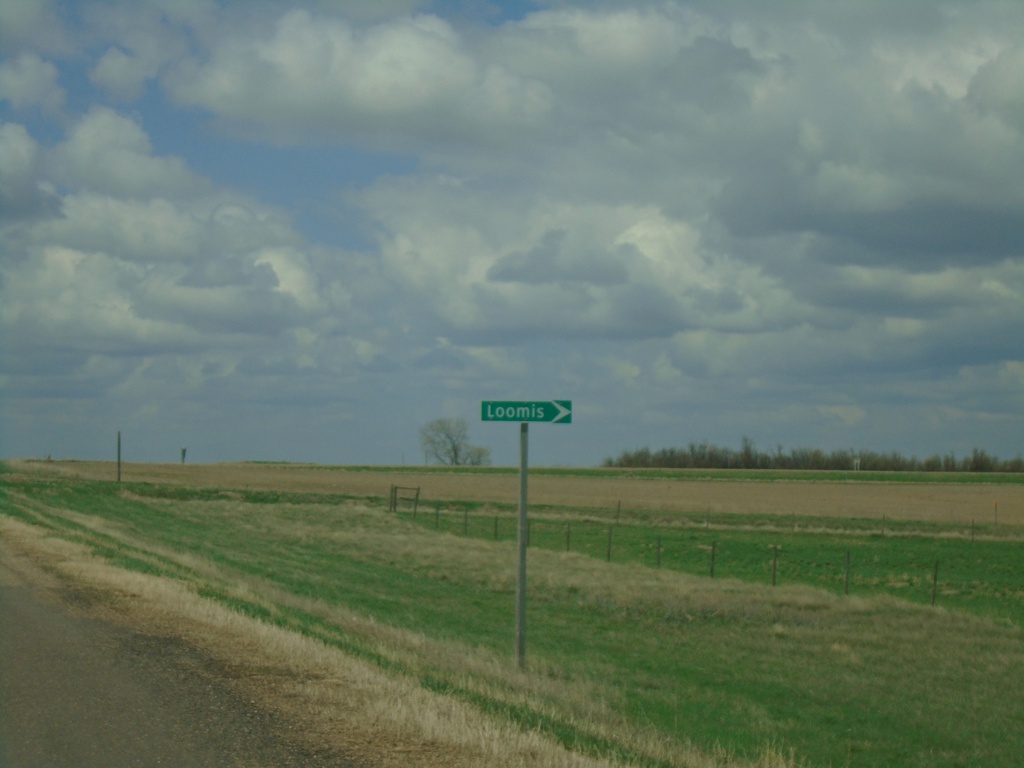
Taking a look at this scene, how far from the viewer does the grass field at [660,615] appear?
542 inches

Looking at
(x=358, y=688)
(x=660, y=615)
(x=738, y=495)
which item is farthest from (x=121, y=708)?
(x=738, y=495)

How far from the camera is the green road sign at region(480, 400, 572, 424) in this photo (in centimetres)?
1398

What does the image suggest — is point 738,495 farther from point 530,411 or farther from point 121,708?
point 121,708

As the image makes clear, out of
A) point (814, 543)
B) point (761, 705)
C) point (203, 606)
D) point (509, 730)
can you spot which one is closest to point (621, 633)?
point (761, 705)

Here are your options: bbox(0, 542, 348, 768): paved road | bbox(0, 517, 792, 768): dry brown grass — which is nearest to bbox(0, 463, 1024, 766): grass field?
bbox(0, 517, 792, 768): dry brown grass

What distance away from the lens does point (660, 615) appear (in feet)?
87.9

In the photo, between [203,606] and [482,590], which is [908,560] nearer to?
[482,590]

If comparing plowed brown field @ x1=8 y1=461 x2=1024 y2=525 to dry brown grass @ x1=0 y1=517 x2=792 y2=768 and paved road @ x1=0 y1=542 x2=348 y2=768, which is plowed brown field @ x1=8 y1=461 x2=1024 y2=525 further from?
paved road @ x1=0 y1=542 x2=348 y2=768

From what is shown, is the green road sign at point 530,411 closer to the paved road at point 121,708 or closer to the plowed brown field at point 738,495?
the paved road at point 121,708

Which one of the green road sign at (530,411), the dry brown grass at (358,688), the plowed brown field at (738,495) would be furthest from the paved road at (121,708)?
the plowed brown field at (738,495)

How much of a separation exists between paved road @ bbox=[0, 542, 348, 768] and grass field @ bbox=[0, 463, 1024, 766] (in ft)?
7.60

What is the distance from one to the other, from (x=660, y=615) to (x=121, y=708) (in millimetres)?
20365

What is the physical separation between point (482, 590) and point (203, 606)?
18217 mm

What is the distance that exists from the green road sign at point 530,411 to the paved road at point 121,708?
217 inches
